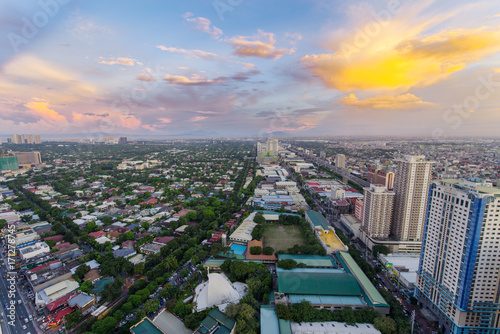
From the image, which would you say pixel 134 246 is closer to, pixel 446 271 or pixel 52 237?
pixel 52 237

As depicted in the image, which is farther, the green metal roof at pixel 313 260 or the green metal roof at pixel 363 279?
the green metal roof at pixel 313 260

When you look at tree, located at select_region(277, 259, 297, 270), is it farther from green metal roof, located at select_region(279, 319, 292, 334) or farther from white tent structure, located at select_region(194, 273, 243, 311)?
green metal roof, located at select_region(279, 319, 292, 334)

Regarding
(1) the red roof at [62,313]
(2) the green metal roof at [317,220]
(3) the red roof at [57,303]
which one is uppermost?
(2) the green metal roof at [317,220]

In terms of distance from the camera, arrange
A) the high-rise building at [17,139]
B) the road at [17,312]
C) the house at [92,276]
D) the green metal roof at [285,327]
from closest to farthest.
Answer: the green metal roof at [285,327] < the road at [17,312] < the house at [92,276] < the high-rise building at [17,139]

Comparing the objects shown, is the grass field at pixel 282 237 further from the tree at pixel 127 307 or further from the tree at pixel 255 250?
the tree at pixel 127 307

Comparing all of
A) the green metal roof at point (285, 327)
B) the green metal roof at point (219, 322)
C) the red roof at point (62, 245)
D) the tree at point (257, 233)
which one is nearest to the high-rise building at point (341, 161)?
the tree at point (257, 233)

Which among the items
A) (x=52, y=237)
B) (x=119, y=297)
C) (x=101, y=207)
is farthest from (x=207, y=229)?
(x=101, y=207)

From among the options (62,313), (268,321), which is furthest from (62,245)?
(268,321)
